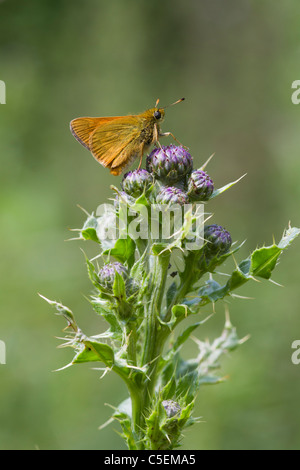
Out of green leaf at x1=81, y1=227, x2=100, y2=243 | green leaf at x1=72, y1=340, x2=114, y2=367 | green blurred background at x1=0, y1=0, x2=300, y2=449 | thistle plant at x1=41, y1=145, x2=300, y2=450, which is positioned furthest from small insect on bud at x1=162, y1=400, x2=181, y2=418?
green blurred background at x1=0, y1=0, x2=300, y2=449

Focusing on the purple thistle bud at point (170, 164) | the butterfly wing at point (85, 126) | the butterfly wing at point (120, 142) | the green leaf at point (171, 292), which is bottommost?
the green leaf at point (171, 292)

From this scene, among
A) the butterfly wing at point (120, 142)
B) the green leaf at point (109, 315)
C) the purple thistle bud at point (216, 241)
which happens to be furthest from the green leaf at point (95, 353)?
the butterfly wing at point (120, 142)

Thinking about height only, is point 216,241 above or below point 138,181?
below

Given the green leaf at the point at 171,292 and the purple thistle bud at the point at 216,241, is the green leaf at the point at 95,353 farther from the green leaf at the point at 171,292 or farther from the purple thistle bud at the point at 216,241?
the purple thistle bud at the point at 216,241

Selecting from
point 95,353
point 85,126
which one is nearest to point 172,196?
point 95,353

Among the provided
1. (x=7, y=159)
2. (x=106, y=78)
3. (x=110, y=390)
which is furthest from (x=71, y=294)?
(x=106, y=78)

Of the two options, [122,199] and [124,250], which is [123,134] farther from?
[124,250]

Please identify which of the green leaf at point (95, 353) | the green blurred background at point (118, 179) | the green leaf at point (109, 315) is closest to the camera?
the green leaf at point (95, 353)
